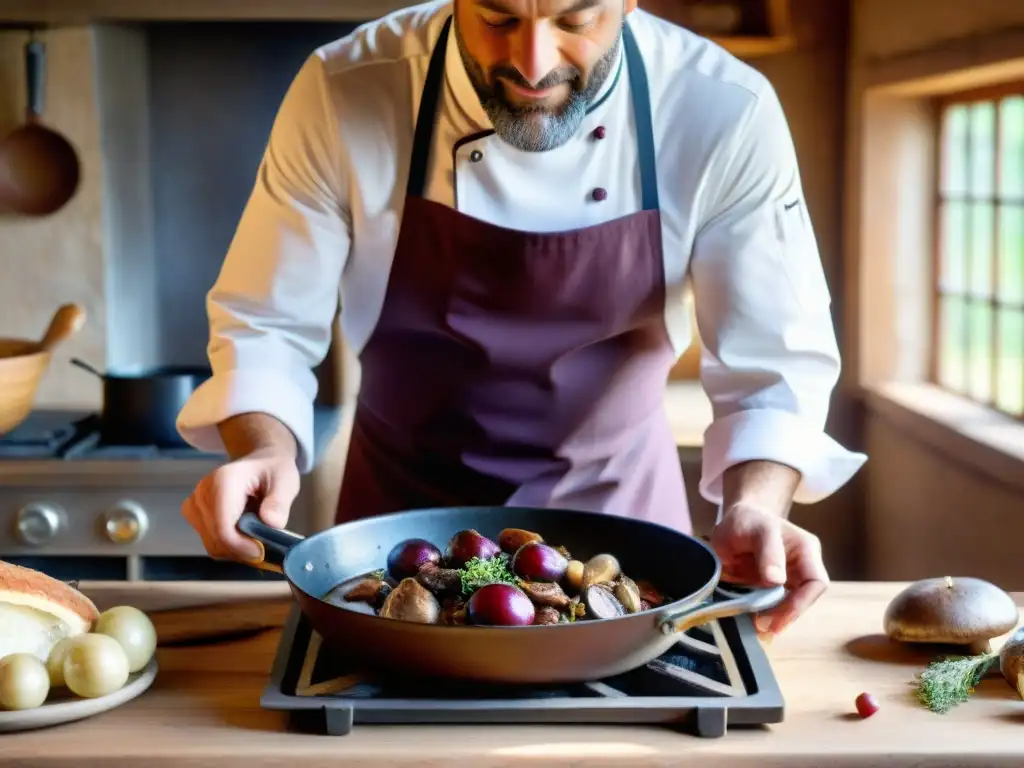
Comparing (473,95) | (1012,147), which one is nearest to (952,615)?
(473,95)

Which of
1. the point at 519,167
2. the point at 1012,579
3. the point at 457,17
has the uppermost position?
the point at 457,17

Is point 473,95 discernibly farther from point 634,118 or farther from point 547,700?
point 547,700

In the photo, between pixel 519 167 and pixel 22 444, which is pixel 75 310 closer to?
pixel 22 444

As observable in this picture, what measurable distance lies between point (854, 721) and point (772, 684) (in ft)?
0.24

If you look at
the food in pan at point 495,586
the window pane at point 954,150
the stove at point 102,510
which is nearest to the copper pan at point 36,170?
the stove at point 102,510

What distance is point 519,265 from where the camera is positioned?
165 centimetres

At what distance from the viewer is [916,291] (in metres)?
3.15

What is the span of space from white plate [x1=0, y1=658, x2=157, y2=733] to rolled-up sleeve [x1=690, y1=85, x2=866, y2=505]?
2.40ft

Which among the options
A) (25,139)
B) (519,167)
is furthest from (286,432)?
(25,139)

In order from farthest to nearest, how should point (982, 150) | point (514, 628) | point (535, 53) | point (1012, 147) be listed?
1. point (982, 150)
2. point (1012, 147)
3. point (535, 53)
4. point (514, 628)

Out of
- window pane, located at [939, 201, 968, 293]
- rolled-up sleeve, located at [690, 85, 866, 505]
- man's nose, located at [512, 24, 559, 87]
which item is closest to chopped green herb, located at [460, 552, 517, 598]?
rolled-up sleeve, located at [690, 85, 866, 505]

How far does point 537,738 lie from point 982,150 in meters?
2.26

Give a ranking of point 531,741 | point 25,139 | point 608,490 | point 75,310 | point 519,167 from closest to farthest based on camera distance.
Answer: point 531,741 → point 519,167 → point 608,490 → point 75,310 → point 25,139

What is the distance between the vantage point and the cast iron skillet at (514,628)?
3.29ft
